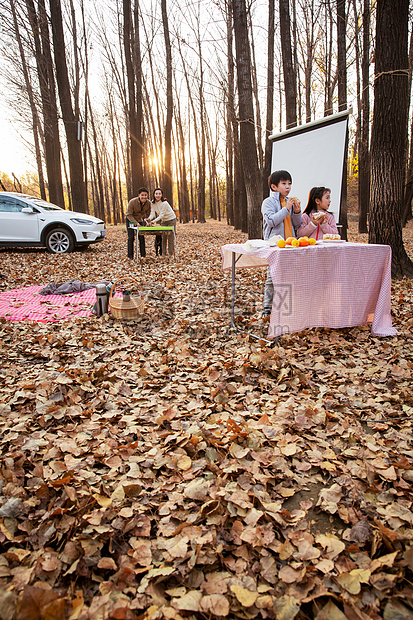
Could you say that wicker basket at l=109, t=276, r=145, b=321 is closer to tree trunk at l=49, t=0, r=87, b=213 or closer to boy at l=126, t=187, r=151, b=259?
boy at l=126, t=187, r=151, b=259

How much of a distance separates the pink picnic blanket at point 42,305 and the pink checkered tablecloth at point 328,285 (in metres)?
2.61

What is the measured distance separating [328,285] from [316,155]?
11.9 ft

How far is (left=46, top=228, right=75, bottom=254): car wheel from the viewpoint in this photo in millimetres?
10239

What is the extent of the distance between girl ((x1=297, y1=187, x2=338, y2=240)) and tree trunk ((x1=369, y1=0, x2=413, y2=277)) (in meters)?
1.81

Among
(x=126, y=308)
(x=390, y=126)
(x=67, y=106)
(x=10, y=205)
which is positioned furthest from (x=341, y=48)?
(x=126, y=308)

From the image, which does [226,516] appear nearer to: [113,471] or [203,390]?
[113,471]

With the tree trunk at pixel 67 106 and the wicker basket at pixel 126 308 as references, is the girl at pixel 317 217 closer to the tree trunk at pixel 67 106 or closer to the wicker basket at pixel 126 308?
the wicker basket at pixel 126 308

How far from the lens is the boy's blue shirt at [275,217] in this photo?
14.1 ft

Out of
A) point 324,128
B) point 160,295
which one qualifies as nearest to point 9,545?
point 160,295

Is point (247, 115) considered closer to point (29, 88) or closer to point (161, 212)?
point (161, 212)

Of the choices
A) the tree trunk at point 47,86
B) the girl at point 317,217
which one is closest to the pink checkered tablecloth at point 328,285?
the girl at point 317,217

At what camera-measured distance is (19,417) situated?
263 centimetres

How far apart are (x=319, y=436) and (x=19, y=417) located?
6.85ft

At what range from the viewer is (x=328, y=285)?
3857mm
